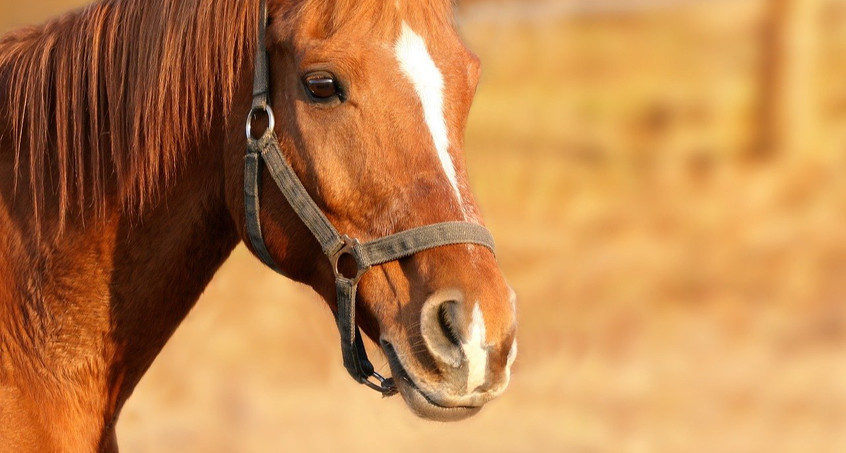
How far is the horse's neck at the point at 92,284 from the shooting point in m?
2.45

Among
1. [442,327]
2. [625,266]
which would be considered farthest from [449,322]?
[625,266]

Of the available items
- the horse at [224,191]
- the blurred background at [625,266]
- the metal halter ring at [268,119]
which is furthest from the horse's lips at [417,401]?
the metal halter ring at [268,119]

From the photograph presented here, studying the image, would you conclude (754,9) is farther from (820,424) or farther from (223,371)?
(223,371)

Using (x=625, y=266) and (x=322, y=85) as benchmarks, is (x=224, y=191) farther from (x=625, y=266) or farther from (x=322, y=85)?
(x=625, y=266)

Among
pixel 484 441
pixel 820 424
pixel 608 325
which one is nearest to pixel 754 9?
pixel 608 325

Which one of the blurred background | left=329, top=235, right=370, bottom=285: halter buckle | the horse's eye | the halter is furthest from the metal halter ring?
the blurred background

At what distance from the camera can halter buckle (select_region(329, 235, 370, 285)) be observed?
7.30 feet

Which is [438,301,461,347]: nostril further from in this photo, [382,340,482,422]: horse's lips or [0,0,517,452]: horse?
[382,340,482,422]: horse's lips

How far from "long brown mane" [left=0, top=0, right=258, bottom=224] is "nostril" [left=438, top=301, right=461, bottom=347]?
766mm

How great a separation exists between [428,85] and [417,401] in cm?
72

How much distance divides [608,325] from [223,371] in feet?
11.6

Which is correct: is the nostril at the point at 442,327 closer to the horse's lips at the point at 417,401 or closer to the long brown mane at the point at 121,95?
the horse's lips at the point at 417,401

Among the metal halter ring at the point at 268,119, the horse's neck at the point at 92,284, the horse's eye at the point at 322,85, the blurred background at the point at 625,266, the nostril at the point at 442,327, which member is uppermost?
the horse's eye at the point at 322,85

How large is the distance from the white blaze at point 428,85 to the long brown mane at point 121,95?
0.40 metres
